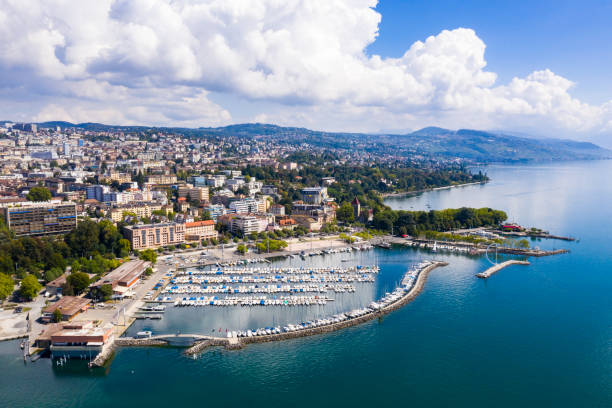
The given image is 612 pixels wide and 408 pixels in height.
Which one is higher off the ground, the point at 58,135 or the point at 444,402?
the point at 58,135

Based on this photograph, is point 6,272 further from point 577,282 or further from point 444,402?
point 577,282

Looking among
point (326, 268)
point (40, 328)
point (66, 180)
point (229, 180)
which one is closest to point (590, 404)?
point (326, 268)

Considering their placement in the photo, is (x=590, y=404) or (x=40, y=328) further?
(x=40, y=328)

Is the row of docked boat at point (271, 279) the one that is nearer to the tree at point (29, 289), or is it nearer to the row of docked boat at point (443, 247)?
the tree at point (29, 289)

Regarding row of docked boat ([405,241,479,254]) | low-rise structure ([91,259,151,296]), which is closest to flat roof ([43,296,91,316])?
low-rise structure ([91,259,151,296])

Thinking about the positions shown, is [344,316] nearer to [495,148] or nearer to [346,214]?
[346,214]

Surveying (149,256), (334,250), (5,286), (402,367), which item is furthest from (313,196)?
(402,367)

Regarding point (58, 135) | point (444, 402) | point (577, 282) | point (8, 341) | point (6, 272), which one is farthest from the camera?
point (58, 135)

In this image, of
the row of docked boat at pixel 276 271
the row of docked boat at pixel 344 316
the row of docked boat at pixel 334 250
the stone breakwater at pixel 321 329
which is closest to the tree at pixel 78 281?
the row of docked boat at pixel 276 271
